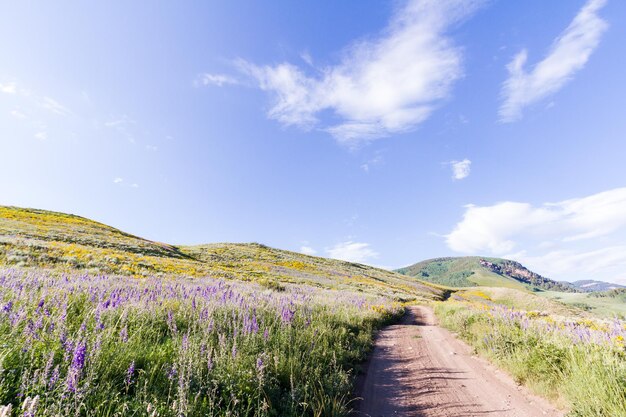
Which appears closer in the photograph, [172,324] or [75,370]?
[75,370]

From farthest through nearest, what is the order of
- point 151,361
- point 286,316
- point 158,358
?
point 286,316 < point 158,358 < point 151,361

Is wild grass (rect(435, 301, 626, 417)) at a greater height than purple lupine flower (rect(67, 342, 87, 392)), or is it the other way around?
wild grass (rect(435, 301, 626, 417))

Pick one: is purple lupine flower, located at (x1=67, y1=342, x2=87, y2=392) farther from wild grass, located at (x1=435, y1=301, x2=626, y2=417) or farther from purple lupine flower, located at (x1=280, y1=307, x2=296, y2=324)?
wild grass, located at (x1=435, y1=301, x2=626, y2=417)

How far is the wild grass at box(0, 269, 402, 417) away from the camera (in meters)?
2.97

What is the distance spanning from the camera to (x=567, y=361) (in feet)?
19.8

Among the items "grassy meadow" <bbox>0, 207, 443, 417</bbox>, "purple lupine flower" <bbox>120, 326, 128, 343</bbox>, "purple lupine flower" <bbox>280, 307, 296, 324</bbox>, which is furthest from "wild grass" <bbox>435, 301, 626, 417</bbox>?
"purple lupine flower" <bbox>120, 326, 128, 343</bbox>

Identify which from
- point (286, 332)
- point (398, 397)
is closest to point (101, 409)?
point (286, 332)

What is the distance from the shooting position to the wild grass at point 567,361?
4.68 m

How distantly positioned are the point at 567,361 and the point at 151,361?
7.70 m

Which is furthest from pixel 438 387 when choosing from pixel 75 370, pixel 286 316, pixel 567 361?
pixel 75 370

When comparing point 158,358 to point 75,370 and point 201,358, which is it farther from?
point 75,370

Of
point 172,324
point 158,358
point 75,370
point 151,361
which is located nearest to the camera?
point 75,370

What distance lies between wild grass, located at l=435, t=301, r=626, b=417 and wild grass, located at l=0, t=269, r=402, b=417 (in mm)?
3751

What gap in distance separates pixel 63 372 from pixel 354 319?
9.54 meters
